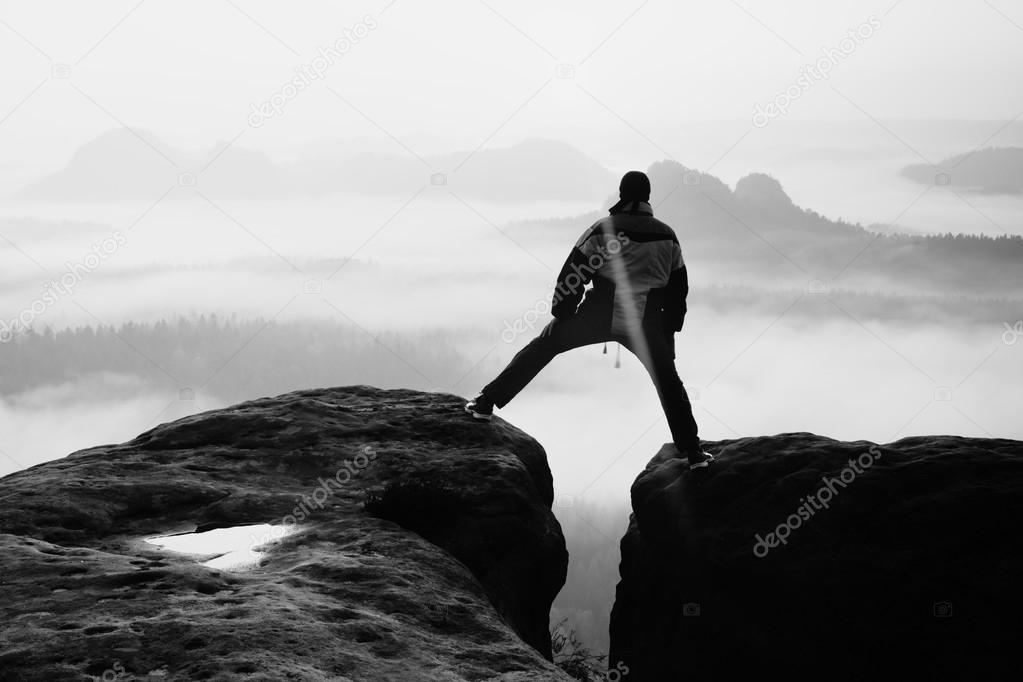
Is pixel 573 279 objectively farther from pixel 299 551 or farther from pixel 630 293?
pixel 299 551

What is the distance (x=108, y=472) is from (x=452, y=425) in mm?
4883

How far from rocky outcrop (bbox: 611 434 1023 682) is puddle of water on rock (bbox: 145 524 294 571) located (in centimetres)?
634

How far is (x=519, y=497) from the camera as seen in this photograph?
12242 millimetres

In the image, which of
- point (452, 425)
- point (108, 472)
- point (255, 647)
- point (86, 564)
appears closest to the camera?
point (255, 647)

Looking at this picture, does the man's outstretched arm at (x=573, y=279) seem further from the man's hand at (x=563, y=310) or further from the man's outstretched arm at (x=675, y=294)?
the man's outstretched arm at (x=675, y=294)

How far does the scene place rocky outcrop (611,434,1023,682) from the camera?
1142 cm

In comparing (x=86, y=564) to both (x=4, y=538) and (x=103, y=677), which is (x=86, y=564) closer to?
(x=4, y=538)

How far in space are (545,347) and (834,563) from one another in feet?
16.5

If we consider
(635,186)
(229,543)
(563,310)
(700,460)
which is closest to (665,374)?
(563,310)

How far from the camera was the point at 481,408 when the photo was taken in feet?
46.2

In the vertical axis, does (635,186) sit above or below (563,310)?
above

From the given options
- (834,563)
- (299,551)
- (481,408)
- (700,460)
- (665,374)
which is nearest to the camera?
(299,551)

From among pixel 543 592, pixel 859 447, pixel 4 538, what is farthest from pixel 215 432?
pixel 859 447

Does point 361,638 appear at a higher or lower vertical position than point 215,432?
lower
